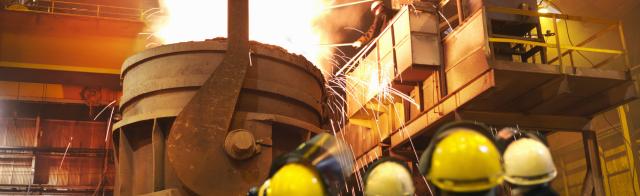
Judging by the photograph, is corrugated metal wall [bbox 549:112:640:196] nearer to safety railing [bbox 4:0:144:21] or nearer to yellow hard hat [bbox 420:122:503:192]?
safety railing [bbox 4:0:144:21]

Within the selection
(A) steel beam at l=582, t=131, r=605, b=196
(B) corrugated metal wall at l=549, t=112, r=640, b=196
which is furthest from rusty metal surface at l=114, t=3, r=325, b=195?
(B) corrugated metal wall at l=549, t=112, r=640, b=196

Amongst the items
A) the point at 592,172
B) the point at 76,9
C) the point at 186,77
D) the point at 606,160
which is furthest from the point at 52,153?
the point at 606,160

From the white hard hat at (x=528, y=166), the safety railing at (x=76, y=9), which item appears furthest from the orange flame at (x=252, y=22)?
the white hard hat at (x=528, y=166)

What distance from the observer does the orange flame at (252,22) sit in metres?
8.18

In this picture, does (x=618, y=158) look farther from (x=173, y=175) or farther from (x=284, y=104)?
(x=173, y=175)

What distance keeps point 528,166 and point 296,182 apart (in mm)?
868

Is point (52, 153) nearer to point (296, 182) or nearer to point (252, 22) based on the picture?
point (252, 22)

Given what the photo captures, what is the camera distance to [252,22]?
8.28 metres

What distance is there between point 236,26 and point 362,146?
5.84m

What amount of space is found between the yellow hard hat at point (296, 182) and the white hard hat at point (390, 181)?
11.5 inches

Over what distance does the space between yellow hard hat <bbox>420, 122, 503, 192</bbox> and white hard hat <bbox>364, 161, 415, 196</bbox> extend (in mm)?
460

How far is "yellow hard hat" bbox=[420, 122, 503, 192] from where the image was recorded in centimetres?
211

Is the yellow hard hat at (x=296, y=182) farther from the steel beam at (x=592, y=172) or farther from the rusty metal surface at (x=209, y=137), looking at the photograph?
the steel beam at (x=592, y=172)

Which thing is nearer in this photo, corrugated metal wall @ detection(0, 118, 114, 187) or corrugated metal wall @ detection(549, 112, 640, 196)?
corrugated metal wall @ detection(549, 112, 640, 196)
